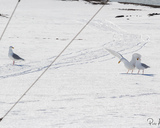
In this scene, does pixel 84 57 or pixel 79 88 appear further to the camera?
pixel 84 57

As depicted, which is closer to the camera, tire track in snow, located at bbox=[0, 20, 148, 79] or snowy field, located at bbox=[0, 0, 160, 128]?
snowy field, located at bbox=[0, 0, 160, 128]

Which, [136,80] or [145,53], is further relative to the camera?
[145,53]

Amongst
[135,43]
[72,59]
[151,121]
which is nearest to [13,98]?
[151,121]

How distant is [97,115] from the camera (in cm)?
378

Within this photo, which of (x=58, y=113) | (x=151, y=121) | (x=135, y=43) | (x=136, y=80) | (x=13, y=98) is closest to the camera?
(x=151, y=121)

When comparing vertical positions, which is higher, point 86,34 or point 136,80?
point 136,80

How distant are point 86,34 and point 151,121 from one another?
32.9 ft

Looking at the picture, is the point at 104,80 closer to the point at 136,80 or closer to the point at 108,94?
the point at 136,80

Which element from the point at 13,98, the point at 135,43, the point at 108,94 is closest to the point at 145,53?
the point at 135,43

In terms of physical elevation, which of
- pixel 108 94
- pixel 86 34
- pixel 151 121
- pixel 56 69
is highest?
pixel 151 121

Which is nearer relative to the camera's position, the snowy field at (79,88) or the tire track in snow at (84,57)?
the snowy field at (79,88)

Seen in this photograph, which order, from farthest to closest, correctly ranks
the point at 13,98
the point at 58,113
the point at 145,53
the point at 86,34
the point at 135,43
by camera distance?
the point at 86,34
the point at 135,43
the point at 145,53
the point at 13,98
the point at 58,113

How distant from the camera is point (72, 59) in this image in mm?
7875

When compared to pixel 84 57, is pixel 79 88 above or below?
above
